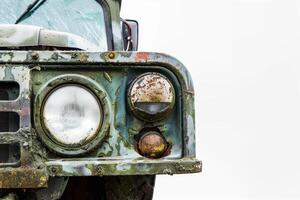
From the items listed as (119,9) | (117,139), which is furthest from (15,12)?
(117,139)

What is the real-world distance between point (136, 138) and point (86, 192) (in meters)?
0.86

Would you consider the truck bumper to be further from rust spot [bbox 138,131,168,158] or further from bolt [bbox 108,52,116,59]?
bolt [bbox 108,52,116,59]

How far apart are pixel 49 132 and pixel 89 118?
0.18 meters

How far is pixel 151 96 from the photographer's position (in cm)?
356

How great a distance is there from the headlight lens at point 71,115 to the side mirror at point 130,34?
1.80 meters

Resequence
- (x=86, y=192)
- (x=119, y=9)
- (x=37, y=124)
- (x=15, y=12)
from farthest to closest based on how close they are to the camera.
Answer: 1. (x=119, y=9)
2. (x=15, y=12)
3. (x=86, y=192)
4. (x=37, y=124)

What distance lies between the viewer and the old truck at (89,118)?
3506mm

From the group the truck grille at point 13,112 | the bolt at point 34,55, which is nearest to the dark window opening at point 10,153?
the truck grille at point 13,112

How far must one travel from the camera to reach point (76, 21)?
16.0 ft

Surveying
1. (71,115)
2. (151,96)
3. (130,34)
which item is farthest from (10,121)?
(130,34)

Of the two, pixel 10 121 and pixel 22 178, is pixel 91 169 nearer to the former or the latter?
pixel 22 178

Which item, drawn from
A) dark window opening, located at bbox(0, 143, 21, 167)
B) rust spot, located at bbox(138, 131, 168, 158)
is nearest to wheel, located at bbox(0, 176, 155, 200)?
dark window opening, located at bbox(0, 143, 21, 167)

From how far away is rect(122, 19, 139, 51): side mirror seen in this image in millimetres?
5340

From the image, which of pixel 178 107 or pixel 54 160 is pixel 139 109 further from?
pixel 54 160
